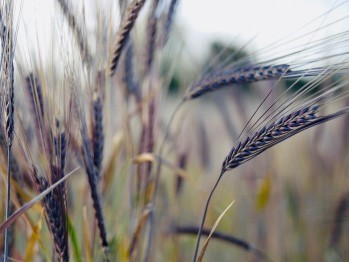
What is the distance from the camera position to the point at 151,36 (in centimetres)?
119

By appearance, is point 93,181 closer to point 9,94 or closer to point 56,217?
point 56,217

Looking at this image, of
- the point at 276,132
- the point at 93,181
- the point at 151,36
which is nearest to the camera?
the point at 276,132

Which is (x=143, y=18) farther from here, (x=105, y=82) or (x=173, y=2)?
(x=105, y=82)

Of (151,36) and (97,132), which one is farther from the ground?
(151,36)

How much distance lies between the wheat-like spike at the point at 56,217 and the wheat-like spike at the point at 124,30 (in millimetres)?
272

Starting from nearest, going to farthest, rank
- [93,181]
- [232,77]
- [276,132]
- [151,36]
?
[276,132], [93,181], [232,77], [151,36]

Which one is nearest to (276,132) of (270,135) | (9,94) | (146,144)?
(270,135)

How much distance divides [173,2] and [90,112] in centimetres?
33

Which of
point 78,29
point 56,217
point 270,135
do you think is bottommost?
point 56,217

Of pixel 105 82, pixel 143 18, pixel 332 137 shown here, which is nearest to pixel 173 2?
pixel 143 18

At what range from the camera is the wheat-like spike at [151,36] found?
3.84 ft

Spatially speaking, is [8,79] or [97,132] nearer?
[8,79]

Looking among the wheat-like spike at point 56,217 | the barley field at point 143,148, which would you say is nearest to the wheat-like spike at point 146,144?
the barley field at point 143,148

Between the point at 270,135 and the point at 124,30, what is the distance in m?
0.34
